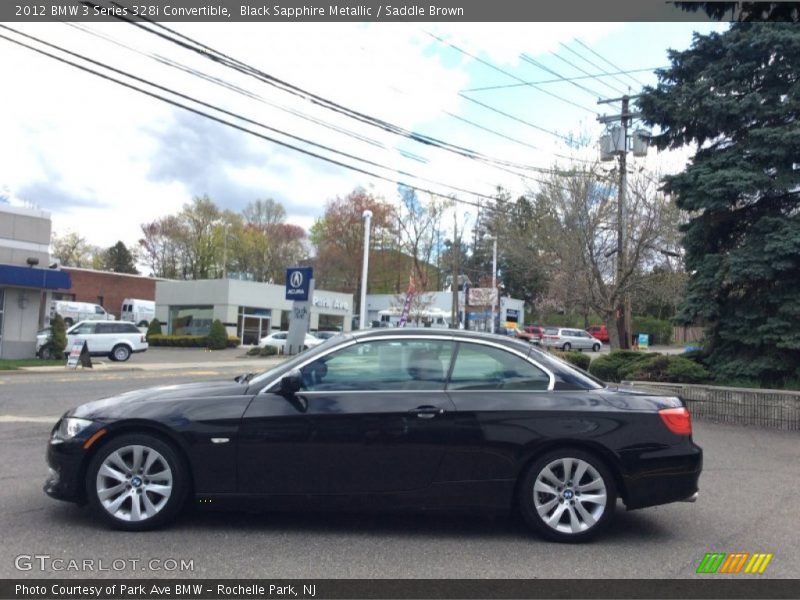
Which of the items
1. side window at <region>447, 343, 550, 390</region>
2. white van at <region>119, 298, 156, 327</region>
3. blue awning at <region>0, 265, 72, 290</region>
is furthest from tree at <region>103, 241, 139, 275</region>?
side window at <region>447, 343, 550, 390</region>

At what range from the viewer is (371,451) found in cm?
521

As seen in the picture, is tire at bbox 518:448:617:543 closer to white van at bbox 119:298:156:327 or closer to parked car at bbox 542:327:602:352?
parked car at bbox 542:327:602:352

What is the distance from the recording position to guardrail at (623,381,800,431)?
11352 mm

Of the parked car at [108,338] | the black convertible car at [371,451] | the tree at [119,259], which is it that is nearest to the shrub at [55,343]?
the parked car at [108,338]

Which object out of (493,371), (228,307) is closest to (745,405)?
(493,371)

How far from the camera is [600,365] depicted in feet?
50.6

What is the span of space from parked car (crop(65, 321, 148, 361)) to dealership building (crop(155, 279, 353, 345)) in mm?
15928

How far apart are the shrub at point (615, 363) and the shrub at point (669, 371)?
50cm

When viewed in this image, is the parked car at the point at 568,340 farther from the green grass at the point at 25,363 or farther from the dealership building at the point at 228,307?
the green grass at the point at 25,363

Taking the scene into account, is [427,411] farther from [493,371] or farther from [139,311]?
[139,311]

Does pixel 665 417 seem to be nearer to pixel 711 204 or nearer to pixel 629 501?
pixel 629 501

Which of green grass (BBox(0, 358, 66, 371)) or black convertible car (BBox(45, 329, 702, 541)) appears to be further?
green grass (BBox(0, 358, 66, 371))

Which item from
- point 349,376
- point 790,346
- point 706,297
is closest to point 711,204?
point 706,297

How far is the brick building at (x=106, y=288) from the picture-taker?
59.6 meters
